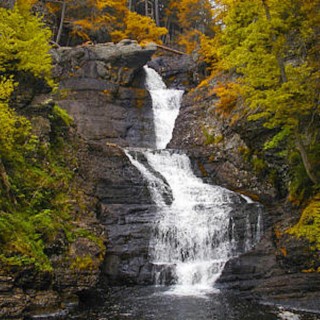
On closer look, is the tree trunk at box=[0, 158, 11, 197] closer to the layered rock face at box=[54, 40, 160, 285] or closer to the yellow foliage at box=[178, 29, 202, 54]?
the layered rock face at box=[54, 40, 160, 285]

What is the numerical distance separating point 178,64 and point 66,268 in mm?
27263

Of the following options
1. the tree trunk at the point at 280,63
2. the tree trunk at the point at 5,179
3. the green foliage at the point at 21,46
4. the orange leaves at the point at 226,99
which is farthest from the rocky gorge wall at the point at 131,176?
the tree trunk at the point at 280,63

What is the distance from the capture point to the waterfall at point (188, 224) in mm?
16641

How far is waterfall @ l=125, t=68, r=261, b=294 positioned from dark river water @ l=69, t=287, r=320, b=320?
115 centimetres

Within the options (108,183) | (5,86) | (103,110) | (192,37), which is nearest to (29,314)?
(5,86)

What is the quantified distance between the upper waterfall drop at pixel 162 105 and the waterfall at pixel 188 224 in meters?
5.37

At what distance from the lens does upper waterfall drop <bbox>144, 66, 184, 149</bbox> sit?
30.6 m

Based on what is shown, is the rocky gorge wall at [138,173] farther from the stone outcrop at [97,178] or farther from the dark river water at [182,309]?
the dark river water at [182,309]

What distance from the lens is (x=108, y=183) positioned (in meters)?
21.3

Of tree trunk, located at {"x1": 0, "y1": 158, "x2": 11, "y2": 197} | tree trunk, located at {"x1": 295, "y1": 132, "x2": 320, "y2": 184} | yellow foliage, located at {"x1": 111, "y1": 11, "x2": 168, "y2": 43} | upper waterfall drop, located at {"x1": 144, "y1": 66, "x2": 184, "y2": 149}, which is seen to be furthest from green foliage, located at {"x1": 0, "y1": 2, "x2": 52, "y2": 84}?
yellow foliage, located at {"x1": 111, "y1": 11, "x2": 168, "y2": 43}

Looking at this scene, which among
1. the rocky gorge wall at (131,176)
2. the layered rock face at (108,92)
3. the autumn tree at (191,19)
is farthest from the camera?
the autumn tree at (191,19)

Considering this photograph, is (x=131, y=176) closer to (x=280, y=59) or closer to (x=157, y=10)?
(x=280, y=59)

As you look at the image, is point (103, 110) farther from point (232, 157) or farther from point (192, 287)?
point (192, 287)

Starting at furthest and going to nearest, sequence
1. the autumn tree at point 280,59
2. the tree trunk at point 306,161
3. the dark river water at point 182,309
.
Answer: the tree trunk at point 306,161, the autumn tree at point 280,59, the dark river water at point 182,309
